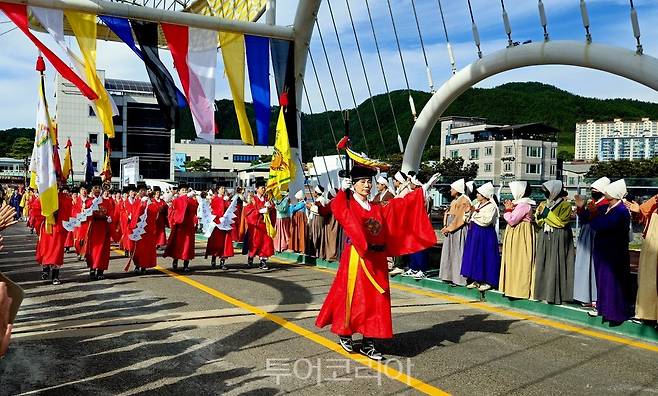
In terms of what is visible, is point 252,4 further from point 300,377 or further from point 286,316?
point 300,377

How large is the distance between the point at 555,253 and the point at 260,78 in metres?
8.29

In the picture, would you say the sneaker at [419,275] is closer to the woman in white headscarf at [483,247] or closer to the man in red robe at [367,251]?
the woman in white headscarf at [483,247]

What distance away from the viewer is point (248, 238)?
43.3ft

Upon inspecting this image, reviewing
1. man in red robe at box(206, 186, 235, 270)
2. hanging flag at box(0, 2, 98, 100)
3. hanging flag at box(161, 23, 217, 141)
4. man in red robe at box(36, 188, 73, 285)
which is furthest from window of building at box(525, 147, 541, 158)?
man in red robe at box(36, 188, 73, 285)

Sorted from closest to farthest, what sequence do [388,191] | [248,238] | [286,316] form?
[286,316]
[388,191]
[248,238]

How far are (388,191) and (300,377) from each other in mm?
5823

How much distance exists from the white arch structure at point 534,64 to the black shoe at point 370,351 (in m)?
5.59

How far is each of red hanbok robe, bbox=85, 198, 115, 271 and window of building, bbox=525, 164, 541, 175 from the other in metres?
62.4

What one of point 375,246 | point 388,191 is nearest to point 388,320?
point 375,246

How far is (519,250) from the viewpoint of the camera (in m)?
8.23

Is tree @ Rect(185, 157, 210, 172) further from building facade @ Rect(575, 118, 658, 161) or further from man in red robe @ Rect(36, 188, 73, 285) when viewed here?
man in red robe @ Rect(36, 188, 73, 285)

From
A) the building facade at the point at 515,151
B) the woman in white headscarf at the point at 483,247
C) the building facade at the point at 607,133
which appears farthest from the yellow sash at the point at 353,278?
the building facade at the point at 607,133

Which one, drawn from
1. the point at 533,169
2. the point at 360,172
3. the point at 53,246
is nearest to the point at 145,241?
the point at 53,246

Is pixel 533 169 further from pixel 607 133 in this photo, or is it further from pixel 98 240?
pixel 98 240
